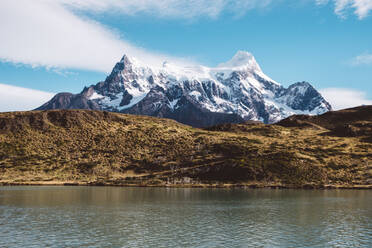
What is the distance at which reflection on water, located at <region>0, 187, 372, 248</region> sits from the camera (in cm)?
4509

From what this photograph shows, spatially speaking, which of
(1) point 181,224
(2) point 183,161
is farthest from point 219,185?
(1) point 181,224

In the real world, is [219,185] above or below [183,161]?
below

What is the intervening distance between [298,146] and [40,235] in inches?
5842

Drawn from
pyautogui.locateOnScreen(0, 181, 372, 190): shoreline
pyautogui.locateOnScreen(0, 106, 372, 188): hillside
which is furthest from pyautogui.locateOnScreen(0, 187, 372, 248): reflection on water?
pyautogui.locateOnScreen(0, 106, 372, 188): hillside

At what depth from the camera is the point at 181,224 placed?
57.0m

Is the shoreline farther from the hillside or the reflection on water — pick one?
the reflection on water

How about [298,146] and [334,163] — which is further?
[298,146]

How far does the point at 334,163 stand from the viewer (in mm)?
155500

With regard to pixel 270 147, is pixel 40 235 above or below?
below

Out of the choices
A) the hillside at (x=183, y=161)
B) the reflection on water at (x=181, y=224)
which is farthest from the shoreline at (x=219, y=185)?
the reflection on water at (x=181, y=224)

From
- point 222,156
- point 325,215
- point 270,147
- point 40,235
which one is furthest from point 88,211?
point 270,147

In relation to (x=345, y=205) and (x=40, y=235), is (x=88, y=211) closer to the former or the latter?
(x=40, y=235)

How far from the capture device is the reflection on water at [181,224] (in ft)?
148

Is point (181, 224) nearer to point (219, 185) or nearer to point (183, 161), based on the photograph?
point (219, 185)
